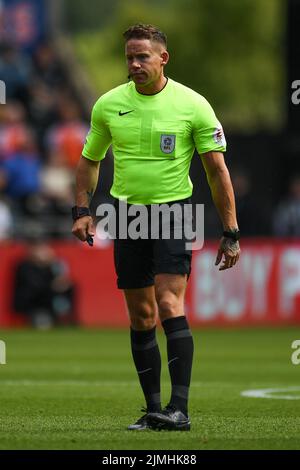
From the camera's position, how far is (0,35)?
29.2 m

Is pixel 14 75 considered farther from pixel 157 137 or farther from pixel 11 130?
pixel 157 137

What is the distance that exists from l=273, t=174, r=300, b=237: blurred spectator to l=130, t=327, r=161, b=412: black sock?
12904mm

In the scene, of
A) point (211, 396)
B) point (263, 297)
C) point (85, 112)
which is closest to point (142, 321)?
point (211, 396)

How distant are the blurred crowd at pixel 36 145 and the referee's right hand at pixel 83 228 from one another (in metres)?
12.3

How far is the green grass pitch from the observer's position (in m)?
8.08

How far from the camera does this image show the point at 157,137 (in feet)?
28.7

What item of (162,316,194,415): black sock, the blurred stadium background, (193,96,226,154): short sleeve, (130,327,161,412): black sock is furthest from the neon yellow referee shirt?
the blurred stadium background

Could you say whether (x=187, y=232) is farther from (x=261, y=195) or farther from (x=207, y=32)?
(x=207, y=32)

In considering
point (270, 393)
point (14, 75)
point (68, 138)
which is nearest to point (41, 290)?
point (68, 138)

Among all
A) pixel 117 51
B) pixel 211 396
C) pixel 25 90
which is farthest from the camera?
pixel 117 51

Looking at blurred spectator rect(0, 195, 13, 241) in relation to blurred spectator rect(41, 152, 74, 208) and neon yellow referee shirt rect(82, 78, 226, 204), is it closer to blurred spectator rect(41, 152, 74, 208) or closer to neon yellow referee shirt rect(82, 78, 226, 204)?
blurred spectator rect(41, 152, 74, 208)

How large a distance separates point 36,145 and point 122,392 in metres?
14.2

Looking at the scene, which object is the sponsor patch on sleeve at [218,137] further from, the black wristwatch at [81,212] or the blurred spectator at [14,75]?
the blurred spectator at [14,75]

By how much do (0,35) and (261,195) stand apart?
8.03m
